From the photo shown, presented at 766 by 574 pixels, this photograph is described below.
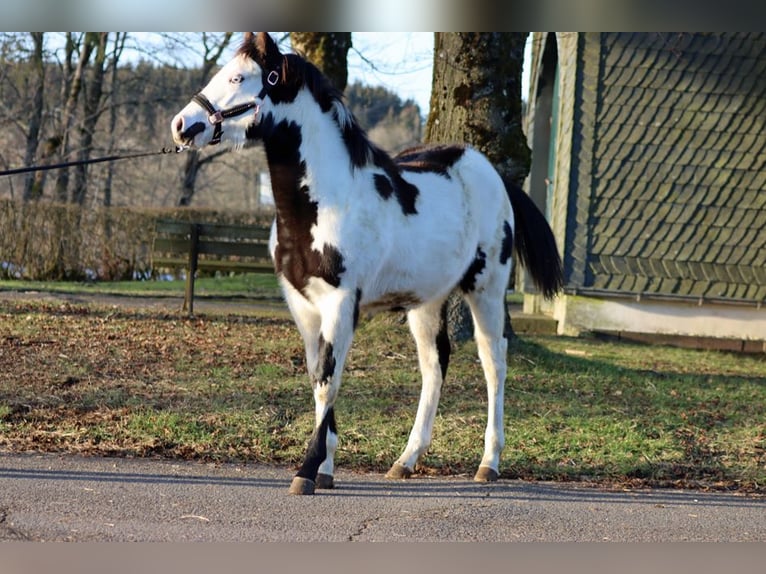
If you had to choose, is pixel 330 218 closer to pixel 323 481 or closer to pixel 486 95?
pixel 323 481

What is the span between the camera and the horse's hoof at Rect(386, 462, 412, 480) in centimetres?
683

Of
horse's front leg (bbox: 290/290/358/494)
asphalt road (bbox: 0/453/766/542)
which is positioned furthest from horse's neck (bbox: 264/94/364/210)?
asphalt road (bbox: 0/453/766/542)

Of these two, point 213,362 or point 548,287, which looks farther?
point 213,362

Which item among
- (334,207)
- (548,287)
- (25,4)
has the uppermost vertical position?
(25,4)

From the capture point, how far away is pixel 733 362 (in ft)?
43.0

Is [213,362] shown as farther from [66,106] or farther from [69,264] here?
[66,106]

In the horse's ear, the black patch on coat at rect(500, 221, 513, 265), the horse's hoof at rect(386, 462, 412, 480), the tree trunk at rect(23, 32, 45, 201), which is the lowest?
the horse's hoof at rect(386, 462, 412, 480)

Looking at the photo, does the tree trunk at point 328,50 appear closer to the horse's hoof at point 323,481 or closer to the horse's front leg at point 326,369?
the horse's front leg at point 326,369

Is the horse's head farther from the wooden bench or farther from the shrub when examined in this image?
the shrub

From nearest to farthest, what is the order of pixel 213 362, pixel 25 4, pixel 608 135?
pixel 25 4 < pixel 213 362 < pixel 608 135

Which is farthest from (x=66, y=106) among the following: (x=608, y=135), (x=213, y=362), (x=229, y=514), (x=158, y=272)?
(x=229, y=514)

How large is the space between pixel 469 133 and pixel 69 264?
1231 centimetres

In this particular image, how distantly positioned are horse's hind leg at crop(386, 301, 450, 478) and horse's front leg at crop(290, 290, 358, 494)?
3.10ft

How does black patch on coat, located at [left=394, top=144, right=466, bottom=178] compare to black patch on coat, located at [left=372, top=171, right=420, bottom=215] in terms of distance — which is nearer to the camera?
black patch on coat, located at [left=372, top=171, right=420, bottom=215]
